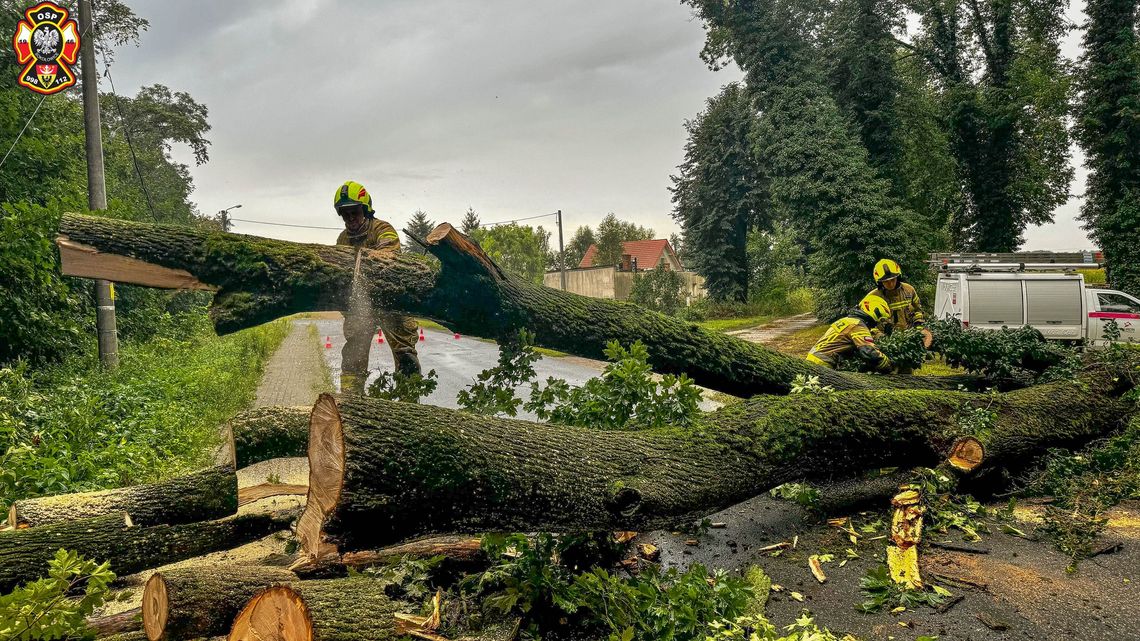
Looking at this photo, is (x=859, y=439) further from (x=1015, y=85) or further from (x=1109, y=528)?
(x=1015, y=85)

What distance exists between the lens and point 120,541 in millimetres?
3504

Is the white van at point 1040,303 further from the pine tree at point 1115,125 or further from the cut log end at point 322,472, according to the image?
the cut log end at point 322,472

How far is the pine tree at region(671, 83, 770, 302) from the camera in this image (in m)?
29.0

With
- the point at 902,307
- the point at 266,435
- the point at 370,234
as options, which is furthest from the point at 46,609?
the point at 902,307

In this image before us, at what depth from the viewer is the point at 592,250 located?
5256 centimetres

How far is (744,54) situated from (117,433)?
723 inches

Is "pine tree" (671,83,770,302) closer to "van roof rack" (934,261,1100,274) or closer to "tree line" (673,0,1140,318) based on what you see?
"tree line" (673,0,1140,318)

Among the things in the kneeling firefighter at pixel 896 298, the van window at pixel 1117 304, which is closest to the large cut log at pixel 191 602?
the kneeling firefighter at pixel 896 298

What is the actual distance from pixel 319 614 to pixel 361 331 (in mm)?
2774

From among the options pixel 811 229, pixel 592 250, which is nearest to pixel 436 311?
pixel 811 229

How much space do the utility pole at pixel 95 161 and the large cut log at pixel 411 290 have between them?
7256 millimetres

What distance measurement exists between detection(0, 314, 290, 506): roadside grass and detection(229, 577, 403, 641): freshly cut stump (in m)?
2.87

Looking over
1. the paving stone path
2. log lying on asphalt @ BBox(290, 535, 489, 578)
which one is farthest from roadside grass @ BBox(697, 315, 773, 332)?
log lying on asphalt @ BBox(290, 535, 489, 578)

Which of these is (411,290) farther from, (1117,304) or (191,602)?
(1117,304)
